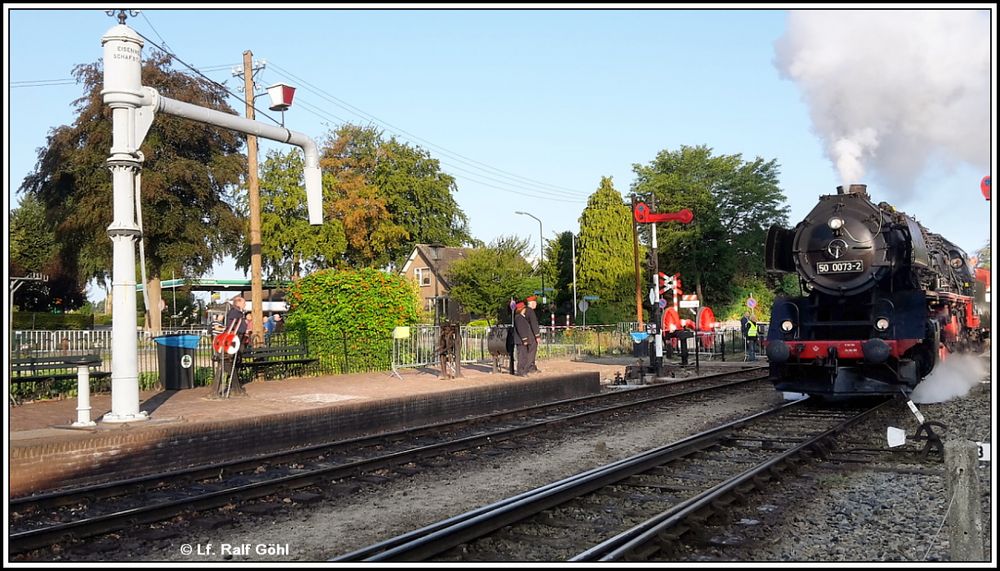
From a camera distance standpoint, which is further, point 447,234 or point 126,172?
point 447,234

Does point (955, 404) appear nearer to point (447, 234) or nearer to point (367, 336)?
point (367, 336)

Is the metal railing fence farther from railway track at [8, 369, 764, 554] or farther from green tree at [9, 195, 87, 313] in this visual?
green tree at [9, 195, 87, 313]

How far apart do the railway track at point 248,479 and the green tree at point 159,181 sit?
76.1 feet

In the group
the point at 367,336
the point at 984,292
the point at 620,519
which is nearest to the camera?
the point at 620,519

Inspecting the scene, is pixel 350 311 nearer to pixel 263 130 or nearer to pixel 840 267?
pixel 263 130

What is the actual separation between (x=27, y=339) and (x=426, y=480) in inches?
405

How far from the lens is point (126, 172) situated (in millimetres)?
10352

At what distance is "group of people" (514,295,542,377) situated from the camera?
1880 cm

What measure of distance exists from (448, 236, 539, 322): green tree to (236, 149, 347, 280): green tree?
13.1m

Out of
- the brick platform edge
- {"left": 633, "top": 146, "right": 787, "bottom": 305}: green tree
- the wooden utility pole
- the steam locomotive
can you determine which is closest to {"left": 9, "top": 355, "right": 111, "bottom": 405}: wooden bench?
the brick platform edge

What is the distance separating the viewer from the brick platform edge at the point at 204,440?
823 centimetres

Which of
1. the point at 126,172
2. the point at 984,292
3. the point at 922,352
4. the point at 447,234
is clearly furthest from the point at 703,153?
the point at 126,172

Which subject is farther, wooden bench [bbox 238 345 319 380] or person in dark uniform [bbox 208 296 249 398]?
wooden bench [bbox 238 345 319 380]

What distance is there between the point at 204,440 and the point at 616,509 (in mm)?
5129
